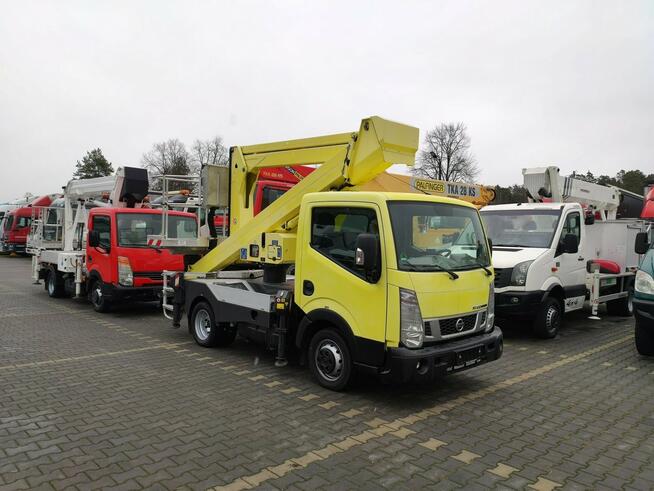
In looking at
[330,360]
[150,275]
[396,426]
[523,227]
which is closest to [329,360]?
[330,360]

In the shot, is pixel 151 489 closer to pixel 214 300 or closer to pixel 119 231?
pixel 214 300

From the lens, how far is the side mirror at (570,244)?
870cm

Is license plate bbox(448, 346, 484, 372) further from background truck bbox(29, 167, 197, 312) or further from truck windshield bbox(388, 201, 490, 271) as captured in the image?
background truck bbox(29, 167, 197, 312)

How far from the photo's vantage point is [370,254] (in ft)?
15.7

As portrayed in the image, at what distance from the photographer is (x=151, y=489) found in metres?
3.38

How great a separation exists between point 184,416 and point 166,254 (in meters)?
6.06

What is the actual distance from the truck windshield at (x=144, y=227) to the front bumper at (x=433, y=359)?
23.3 feet

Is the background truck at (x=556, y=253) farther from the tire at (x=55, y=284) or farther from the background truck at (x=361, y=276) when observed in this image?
the tire at (x=55, y=284)

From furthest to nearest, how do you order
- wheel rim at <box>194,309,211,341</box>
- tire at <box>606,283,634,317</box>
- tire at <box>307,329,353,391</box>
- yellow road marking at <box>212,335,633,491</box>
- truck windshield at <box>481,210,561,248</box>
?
tire at <box>606,283,634,317</box>, truck windshield at <box>481,210,561,248</box>, wheel rim at <box>194,309,211,341</box>, tire at <box>307,329,353,391</box>, yellow road marking at <box>212,335,633,491</box>

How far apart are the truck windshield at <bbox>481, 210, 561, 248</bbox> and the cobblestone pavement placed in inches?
87.1

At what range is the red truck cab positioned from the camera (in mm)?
9883

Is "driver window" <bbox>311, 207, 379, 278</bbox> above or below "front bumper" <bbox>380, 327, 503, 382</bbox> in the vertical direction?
above

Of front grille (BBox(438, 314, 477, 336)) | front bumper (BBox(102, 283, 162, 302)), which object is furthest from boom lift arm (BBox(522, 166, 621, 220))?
front bumper (BBox(102, 283, 162, 302))

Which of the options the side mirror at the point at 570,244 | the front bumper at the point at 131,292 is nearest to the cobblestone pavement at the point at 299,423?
the side mirror at the point at 570,244
